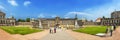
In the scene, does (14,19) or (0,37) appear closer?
(0,37)

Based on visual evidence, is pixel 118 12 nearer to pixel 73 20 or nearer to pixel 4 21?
pixel 73 20

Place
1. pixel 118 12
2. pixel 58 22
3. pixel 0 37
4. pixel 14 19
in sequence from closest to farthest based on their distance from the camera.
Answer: pixel 0 37
pixel 58 22
pixel 14 19
pixel 118 12

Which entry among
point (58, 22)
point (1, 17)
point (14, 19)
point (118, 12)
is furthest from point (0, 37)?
point (118, 12)

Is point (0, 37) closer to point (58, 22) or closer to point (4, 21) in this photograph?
point (58, 22)

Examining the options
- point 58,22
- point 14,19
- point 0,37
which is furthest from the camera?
point 14,19

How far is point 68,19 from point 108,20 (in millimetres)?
27094

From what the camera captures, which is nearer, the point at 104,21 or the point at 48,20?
the point at 48,20

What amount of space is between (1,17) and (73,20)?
1726 inches

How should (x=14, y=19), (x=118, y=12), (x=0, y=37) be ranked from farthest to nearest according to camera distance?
(x=118, y=12) → (x=14, y=19) → (x=0, y=37)

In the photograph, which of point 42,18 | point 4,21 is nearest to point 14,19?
point 4,21

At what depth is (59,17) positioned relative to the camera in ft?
432

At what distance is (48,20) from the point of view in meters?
132

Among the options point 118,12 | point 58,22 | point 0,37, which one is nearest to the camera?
point 0,37

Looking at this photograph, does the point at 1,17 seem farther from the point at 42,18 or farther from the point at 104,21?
the point at 104,21
